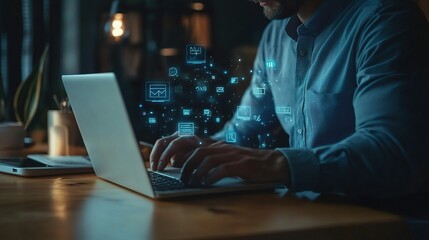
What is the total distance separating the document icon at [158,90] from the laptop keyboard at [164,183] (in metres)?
0.36

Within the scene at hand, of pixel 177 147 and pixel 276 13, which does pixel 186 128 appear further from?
pixel 276 13

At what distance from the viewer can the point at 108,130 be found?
998 mm

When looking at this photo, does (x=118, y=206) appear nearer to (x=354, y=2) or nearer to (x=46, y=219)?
(x=46, y=219)

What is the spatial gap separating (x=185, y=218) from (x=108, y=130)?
0.26 m

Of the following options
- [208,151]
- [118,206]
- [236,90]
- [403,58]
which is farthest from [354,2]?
[118,206]

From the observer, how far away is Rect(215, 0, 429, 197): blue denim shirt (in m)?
0.99

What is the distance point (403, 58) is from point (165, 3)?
263 cm

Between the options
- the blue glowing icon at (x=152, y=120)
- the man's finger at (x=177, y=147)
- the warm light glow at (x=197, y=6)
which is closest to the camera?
the man's finger at (x=177, y=147)

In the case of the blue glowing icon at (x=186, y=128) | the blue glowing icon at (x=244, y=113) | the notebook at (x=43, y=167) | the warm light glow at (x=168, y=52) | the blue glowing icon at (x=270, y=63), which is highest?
the warm light glow at (x=168, y=52)

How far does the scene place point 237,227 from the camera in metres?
0.76

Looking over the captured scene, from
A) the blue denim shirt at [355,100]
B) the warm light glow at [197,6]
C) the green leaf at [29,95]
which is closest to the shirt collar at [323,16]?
the blue denim shirt at [355,100]

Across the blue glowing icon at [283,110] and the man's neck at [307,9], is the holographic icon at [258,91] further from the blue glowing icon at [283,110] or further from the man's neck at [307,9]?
the man's neck at [307,9]

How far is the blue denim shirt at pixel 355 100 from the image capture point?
0.99 metres

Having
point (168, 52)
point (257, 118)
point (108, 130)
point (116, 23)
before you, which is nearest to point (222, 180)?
point (108, 130)
